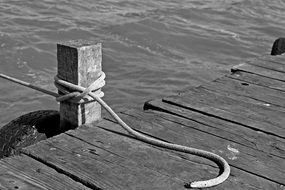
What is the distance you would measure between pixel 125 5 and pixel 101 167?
1116cm

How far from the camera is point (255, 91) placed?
414 cm

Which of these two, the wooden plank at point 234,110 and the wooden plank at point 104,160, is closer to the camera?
the wooden plank at point 104,160

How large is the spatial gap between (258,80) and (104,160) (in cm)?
214

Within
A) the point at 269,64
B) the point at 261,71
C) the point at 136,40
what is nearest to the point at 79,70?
the point at 261,71

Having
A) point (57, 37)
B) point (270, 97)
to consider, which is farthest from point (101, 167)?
point (57, 37)

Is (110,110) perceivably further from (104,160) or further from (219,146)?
(219,146)

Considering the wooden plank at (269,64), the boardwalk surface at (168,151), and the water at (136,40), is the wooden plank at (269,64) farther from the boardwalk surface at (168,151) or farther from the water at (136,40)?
the water at (136,40)

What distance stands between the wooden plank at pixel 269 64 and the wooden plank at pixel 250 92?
671 millimetres

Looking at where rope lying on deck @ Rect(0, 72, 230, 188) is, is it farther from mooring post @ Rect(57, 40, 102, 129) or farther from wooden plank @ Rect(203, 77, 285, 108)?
wooden plank @ Rect(203, 77, 285, 108)

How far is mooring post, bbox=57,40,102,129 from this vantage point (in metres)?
3.02

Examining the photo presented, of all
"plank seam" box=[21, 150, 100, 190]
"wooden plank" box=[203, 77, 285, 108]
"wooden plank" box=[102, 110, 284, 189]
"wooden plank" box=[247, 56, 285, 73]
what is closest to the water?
"wooden plank" box=[247, 56, 285, 73]

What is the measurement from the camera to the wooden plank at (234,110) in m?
3.42

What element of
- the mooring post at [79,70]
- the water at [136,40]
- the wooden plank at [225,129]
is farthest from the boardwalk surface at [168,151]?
the water at [136,40]

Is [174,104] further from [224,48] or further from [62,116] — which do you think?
[224,48]
